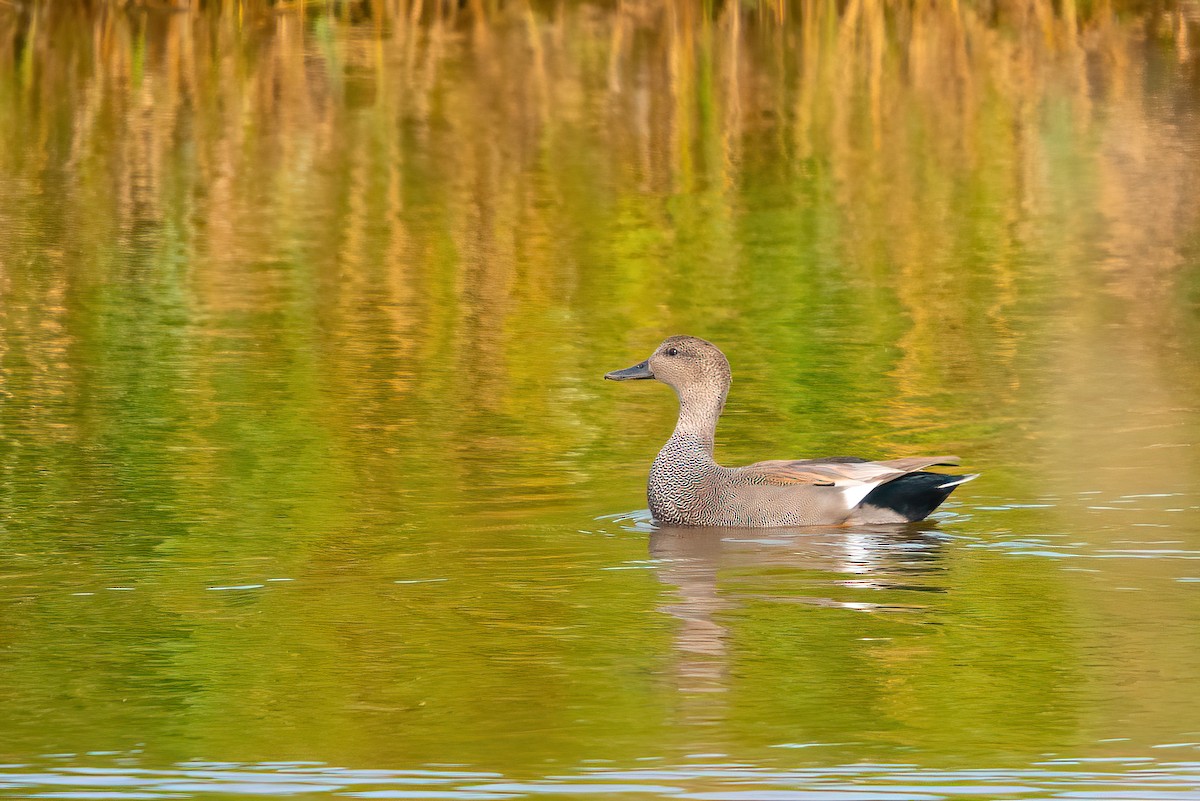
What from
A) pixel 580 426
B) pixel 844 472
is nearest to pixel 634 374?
pixel 580 426

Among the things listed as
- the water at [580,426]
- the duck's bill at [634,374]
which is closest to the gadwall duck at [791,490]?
the water at [580,426]

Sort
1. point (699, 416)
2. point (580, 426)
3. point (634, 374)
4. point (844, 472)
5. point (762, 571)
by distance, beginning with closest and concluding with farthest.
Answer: point (762, 571) → point (844, 472) → point (699, 416) → point (634, 374) → point (580, 426)

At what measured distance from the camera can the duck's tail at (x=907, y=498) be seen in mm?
9461

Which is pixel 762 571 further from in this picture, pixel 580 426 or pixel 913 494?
pixel 580 426

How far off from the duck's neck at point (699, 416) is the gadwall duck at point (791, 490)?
0.08 metres

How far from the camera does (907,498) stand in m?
9.62

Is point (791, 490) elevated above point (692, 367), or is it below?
below

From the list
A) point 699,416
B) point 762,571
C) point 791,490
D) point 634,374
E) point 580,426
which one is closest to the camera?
point 762,571

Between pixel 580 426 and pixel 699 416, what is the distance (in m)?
1.41

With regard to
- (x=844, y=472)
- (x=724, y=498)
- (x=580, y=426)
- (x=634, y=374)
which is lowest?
(x=580, y=426)

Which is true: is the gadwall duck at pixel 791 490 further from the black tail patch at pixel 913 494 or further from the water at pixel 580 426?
the water at pixel 580 426

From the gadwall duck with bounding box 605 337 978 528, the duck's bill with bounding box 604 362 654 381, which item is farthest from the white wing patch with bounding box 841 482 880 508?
the duck's bill with bounding box 604 362 654 381

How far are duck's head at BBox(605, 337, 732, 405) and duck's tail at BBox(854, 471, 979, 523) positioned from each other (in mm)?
1183

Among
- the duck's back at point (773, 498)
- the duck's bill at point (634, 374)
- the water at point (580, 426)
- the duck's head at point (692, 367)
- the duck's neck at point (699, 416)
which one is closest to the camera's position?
the water at point (580, 426)
